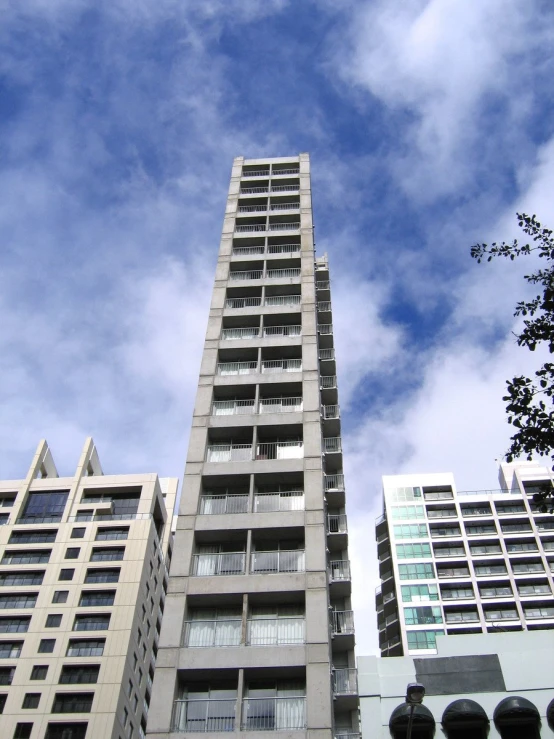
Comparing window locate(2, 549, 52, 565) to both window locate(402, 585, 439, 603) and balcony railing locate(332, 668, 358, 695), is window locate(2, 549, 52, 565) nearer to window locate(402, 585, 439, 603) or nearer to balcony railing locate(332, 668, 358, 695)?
window locate(402, 585, 439, 603)

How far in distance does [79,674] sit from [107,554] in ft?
39.7

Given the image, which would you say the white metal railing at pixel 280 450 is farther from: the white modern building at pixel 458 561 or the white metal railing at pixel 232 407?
the white modern building at pixel 458 561

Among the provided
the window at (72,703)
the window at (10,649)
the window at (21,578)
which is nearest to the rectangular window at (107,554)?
the window at (21,578)

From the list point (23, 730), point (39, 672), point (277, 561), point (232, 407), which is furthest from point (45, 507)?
point (277, 561)

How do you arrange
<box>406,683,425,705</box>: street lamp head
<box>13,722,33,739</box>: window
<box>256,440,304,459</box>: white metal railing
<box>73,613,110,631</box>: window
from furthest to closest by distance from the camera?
<box>73,613,110,631</box>: window < <box>13,722,33,739</box>: window < <box>256,440,304,459</box>: white metal railing < <box>406,683,425,705</box>: street lamp head

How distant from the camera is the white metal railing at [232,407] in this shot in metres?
38.7

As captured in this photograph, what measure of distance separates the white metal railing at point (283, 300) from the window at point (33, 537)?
129ft

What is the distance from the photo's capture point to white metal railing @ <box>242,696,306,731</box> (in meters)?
27.0

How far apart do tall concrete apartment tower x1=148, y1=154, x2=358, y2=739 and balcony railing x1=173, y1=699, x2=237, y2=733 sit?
0.14 ft

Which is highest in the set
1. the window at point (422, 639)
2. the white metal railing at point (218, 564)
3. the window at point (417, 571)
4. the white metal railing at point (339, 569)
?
the window at point (417, 571)

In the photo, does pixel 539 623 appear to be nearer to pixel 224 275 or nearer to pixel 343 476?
pixel 343 476

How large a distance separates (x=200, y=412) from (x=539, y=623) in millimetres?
53324

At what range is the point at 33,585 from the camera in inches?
2670

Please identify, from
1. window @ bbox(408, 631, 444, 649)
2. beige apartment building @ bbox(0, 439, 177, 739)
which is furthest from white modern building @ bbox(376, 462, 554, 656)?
beige apartment building @ bbox(0, 439, 177, 739)
